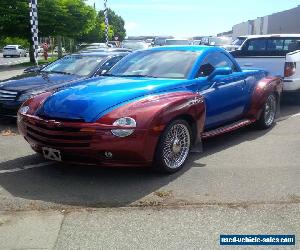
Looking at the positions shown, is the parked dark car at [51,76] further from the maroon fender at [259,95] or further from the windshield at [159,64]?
the maroon fender at [259,95]

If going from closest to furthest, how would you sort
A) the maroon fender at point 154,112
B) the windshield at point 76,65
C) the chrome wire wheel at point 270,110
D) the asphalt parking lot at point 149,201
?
the asphalt parking lot at point 149,201, the maroon fender at point 154,112, the chrome wire wheel at point 270,110, the windshield at point 76,65

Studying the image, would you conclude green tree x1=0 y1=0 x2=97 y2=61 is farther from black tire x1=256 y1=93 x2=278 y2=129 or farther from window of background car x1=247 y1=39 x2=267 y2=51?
black tire x1=256 y1=93 x2=278 y2=129

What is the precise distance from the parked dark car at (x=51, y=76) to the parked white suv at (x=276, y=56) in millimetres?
3024

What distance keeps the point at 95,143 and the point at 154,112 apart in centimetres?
76

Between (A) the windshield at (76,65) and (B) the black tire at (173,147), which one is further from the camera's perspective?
(A) the windshield at (76,65)

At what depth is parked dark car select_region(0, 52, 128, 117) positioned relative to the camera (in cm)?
852

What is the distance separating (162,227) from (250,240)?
78cm

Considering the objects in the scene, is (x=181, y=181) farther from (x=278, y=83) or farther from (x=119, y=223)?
(x=278, y=83)

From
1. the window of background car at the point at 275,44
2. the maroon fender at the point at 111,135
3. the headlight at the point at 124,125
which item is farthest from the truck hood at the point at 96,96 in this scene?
the window of background car at the point at 275,44

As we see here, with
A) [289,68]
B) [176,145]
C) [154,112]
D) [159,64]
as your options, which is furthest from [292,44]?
[154,112]

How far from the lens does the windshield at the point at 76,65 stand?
9.47m

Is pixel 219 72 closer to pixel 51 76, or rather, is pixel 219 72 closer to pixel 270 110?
pixel 270 110

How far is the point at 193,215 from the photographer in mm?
4383

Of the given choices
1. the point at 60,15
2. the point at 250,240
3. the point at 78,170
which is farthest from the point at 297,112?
the point at 60,15
